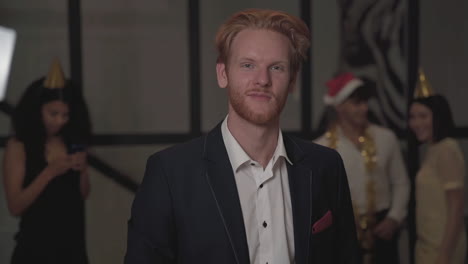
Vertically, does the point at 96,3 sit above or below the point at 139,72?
above

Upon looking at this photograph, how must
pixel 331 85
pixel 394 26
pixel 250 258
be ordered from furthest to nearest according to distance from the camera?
pixel 394 26
pixel 331 85
pixel 250 258

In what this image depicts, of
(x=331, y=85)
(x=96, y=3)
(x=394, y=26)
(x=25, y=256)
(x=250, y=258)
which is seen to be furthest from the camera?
(x=394, y=26)

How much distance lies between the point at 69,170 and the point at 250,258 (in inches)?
75.6

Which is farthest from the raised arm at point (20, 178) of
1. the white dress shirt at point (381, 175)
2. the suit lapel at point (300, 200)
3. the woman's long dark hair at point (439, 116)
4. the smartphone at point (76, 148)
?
the woman's long dark hair at point (439, 116)

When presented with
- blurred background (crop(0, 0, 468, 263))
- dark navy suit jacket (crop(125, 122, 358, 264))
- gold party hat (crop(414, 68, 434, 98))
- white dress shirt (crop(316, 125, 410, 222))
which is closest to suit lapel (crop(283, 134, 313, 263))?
dark navy suit jacket (crop(125, 122, 358, 264))

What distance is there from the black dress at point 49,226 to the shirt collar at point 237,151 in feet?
5.80

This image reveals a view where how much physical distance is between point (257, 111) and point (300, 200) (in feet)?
0.75

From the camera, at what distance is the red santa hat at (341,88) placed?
3.20 metres

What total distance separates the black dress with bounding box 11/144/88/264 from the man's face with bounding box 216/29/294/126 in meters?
1.87

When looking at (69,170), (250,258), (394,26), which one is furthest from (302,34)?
(394,26)

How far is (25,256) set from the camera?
2777mm

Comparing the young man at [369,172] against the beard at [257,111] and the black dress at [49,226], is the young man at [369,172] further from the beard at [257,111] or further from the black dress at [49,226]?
the beard at [257,111]

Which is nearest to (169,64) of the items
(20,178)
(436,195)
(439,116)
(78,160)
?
(78,160)

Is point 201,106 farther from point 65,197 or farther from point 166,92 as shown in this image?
point 65,197
